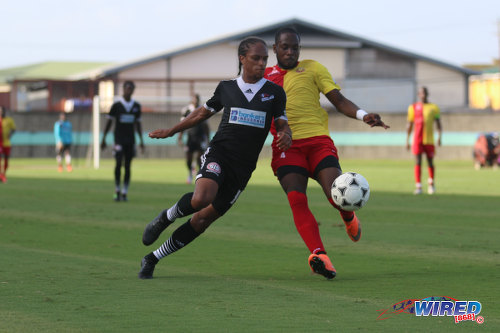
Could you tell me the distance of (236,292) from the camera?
7.52 m

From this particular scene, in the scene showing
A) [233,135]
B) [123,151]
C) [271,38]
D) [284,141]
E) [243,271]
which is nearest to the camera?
[284,141]

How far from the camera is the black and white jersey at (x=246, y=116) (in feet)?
26.7

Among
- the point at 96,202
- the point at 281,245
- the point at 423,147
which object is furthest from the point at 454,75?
the point at 281,245

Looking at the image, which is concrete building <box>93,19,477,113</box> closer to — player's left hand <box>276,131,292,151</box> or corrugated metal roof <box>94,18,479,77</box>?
corrugated metal roof <box>94,18,479,77</box>

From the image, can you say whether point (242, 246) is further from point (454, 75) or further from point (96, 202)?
point (454, 75)

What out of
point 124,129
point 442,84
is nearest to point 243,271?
point 124,129

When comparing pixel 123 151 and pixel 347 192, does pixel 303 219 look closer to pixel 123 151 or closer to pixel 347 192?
pixel 347 192

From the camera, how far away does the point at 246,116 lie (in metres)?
8.12

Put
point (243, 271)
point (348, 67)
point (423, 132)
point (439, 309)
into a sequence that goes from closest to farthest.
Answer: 1. point (439, 309)
2. point (243, 271)
3. point (423, 132)
4. point (348, 67)

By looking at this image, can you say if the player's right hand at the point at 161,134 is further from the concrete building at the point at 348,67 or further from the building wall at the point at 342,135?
the concrete building at the point at 348,67

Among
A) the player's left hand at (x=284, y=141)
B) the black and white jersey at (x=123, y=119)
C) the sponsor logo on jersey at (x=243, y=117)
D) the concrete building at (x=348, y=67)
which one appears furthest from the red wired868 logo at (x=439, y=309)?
the concrete building at (x=348, y=67)

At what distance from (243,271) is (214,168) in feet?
4.20

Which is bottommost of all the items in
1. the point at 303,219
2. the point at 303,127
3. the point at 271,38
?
the point at 303,219

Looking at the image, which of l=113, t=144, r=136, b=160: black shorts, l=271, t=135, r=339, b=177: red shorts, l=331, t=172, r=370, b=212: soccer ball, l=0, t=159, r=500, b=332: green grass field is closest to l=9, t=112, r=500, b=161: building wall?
l=113, t=144, r=136, b=160: black shorts
